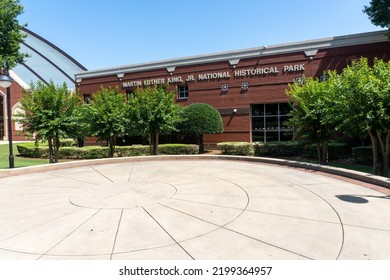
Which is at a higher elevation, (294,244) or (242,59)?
(242,59)

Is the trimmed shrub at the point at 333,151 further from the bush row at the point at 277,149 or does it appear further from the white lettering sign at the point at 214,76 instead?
the white lettering sign at the point at 214,76

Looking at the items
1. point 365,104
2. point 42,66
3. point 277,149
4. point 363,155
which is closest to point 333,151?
point 363,155

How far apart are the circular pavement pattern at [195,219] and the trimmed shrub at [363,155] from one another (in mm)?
7631

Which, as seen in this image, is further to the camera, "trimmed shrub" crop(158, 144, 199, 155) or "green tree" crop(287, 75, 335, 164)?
"trimmed shrub" crop(158, 144, 199, 155)

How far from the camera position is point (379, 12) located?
1661 cm

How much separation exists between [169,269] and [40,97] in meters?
13.7

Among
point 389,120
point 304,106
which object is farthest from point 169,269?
point 304,106

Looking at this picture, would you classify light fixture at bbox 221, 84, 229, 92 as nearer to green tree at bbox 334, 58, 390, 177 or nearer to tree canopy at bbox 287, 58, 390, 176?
tree canopy at bbox 287, 58, 390, 176

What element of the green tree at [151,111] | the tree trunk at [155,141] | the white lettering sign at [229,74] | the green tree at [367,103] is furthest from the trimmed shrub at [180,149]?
the green tree at [367,103]

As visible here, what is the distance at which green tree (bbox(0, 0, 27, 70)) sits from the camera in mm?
27480

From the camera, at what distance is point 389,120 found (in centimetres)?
835

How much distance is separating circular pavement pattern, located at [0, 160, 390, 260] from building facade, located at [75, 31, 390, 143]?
13.1 metres

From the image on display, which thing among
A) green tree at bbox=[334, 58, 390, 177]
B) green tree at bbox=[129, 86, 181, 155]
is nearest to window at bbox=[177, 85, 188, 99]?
green tree at bbox=[129, 86, 181, 155]

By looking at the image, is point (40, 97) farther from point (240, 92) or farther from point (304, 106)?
point (240, 92)
